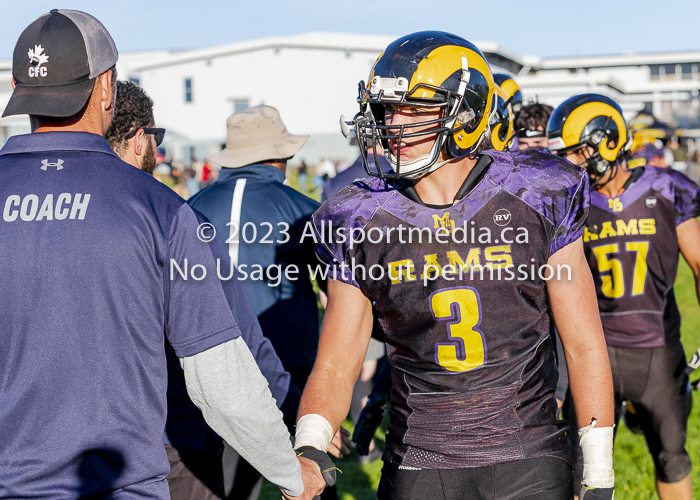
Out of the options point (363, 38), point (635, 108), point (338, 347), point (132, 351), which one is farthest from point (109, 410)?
point (635, 108)

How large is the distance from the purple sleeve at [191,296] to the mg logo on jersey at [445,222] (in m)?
0.82

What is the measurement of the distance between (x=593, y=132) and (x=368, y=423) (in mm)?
2211

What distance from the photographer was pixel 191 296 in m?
1.97

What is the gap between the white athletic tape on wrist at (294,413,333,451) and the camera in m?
2.31

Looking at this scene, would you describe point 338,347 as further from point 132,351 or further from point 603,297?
point 603,297

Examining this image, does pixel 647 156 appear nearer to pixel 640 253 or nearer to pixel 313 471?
pixel 640 253

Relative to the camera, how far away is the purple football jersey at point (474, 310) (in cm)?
231

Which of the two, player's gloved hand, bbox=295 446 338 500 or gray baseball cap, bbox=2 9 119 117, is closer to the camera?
gray baseball cap, bbox=2 9 119 117

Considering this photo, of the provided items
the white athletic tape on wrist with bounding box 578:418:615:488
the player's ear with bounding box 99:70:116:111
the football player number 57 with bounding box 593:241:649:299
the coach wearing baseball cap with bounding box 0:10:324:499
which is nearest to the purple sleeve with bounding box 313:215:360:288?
the coach wearing baseball cap with bounding box 0:10:324:499

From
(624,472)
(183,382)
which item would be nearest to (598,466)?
(183,382)

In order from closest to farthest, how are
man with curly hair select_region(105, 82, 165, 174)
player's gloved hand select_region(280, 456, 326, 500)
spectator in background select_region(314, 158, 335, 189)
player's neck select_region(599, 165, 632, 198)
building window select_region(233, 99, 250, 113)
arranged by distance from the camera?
1. player's gloved hand select_region(280, 456, 326, 500)
2. man with curly hair select_region(105, 82, 165, 174)
3. player's neck select_region(599, 165, 632, 198)
4. spectator in background select_region(314, 158, 335, 189)
5. building window select_region(233, 99, 250, 113)

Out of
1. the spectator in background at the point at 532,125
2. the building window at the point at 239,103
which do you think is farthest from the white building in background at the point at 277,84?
the spectator in background at the point at 532,125

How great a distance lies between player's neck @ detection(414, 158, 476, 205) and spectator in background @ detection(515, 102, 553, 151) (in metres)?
2.90

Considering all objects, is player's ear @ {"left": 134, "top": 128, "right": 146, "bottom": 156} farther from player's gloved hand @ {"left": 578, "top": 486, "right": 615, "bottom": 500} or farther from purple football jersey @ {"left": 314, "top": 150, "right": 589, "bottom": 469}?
player's gloved hand @ {"left": 578, "top": 486, "right": 615, "bottom": 500}
